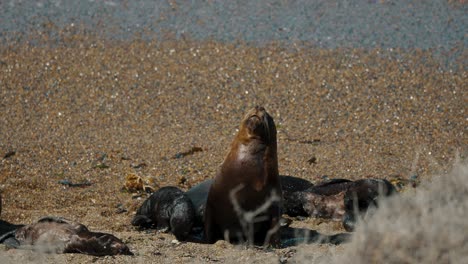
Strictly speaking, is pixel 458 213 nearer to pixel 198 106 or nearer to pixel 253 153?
pixel 253 153

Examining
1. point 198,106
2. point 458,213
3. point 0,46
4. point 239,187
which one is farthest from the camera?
point 0,46

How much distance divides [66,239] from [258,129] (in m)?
1.66

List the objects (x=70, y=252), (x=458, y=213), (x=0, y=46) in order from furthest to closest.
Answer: (x=0, y=46) < (x=70, y=252) < (x=458, y=213)

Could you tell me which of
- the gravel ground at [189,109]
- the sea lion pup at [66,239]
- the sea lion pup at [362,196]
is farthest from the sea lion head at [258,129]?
the sea lion pup at [66,239]

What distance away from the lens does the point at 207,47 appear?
43.7 ft

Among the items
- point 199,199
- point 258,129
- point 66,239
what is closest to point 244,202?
point 258,129

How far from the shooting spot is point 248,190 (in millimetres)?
7641

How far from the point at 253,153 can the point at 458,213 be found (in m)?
2.87

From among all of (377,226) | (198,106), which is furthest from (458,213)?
(198,106)

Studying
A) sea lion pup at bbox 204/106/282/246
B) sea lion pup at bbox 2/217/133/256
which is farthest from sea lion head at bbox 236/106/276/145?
sea lion pup at bbox 2/217/133/256

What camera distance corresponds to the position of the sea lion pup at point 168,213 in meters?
7.88

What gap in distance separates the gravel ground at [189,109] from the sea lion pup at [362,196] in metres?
0.41

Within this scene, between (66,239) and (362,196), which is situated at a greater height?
(362,196)

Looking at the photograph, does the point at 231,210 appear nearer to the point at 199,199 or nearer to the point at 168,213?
the point at 168,213
